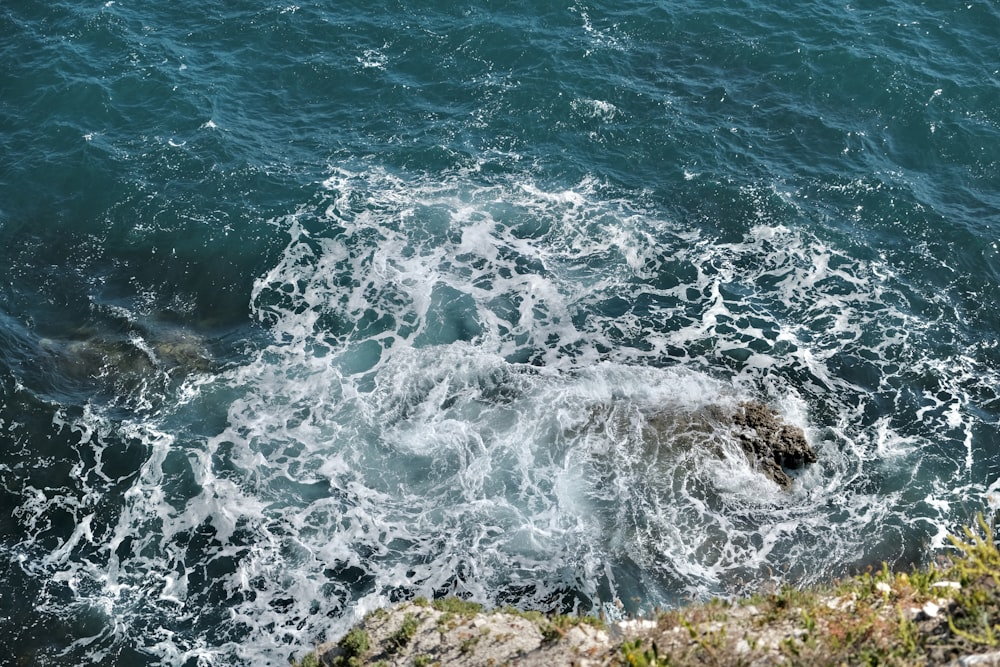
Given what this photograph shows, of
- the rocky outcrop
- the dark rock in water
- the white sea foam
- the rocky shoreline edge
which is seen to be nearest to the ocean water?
the white sea foam

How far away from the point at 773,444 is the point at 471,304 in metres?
19.3

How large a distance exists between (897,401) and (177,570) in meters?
38.5

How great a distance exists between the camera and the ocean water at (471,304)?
38.3 m

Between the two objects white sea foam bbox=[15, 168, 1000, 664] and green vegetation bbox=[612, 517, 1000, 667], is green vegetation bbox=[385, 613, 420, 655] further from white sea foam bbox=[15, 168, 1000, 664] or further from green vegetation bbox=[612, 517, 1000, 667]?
green vegetation bbox=[612, 517, 1000, 667]

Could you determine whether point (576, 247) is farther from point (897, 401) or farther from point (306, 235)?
point (897, 401)

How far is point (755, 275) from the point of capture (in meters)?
51.9

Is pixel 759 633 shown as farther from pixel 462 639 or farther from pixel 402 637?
pixel 402 637

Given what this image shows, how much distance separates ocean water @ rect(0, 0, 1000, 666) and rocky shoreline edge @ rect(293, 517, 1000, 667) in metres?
6.86

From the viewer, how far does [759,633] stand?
77.4 feet

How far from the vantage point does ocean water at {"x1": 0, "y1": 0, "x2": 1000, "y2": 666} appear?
3831 cm

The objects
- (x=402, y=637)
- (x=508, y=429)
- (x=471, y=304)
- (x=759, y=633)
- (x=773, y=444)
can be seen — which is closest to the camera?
(x=759, y=633)

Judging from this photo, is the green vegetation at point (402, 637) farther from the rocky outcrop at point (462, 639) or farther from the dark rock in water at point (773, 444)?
the dark rock in water at point (773, 444)

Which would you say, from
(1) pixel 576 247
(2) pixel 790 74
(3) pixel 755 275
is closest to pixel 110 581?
(1) pixel 576 247

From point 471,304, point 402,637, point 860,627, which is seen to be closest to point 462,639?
point 402,637
